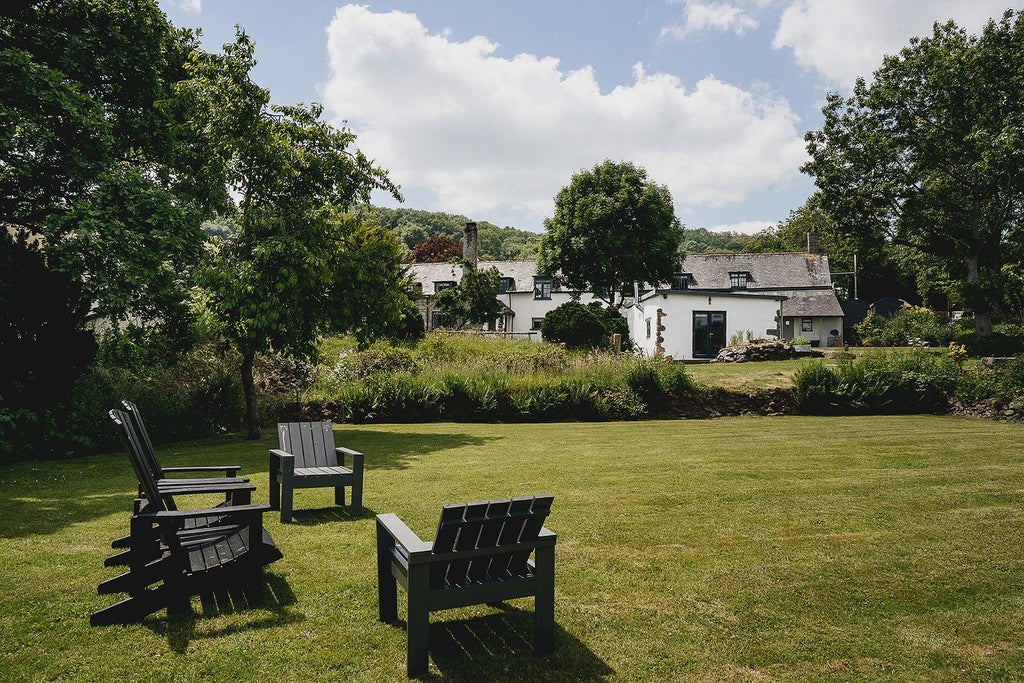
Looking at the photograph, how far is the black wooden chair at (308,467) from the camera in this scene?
22.5 feet

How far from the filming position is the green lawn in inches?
145

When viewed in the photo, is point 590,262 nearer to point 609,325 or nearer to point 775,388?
point 609,325

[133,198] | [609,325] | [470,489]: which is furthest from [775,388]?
[133,198]

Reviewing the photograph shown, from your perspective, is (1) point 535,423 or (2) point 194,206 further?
(1) point 535,423

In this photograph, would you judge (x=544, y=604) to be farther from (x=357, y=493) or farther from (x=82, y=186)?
(x=82, y=186)

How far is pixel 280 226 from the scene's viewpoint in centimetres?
1292

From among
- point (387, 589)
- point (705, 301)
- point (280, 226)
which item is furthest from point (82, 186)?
point (705, 301)

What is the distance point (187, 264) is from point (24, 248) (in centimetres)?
285

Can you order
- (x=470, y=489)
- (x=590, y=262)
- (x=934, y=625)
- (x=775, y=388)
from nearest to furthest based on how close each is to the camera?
(x=934, y=625)
(x=470, y=489)
(x=775, y=388)
(x=590, y=262)

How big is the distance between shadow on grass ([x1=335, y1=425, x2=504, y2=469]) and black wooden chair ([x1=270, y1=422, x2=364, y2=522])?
67.2 inches

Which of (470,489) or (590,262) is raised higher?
(590,262)

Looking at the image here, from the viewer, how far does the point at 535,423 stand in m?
15.9

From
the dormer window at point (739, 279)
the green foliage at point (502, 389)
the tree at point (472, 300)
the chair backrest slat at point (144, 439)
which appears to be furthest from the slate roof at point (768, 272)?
the chair backrest slat at point (144, 439)

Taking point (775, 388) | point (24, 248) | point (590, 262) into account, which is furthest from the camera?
point (590, 262)
